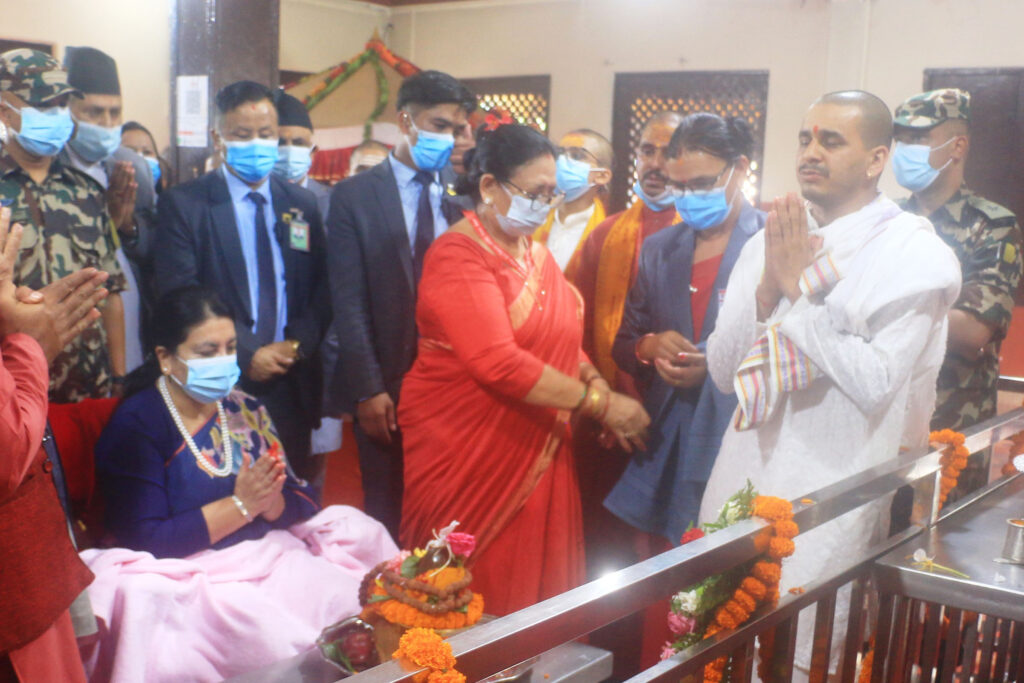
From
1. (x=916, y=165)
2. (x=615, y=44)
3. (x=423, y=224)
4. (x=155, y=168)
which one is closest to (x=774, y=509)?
(x=916, y=165)

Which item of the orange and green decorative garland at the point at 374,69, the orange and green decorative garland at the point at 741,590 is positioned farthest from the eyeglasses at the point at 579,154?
the orange and green decorative garland at the point at 374,69

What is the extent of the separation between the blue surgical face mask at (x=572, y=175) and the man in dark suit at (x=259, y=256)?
2.94 ft

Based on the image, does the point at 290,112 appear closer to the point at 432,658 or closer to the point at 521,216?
the point at 521,216

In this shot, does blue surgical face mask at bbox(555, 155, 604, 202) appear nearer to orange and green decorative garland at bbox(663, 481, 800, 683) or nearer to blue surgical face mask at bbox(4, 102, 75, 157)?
blue surgical face mask at bbox(4, 102, 75, 157)

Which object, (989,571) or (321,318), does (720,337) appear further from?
(321,318)

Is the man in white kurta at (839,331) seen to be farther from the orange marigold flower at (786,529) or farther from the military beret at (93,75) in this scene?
the military beret at (93,75)

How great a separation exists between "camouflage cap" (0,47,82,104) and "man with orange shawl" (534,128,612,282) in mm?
1653

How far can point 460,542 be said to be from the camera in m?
1.94

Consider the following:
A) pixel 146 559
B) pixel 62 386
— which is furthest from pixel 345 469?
pixel 146 559

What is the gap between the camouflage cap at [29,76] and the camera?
2430 mm

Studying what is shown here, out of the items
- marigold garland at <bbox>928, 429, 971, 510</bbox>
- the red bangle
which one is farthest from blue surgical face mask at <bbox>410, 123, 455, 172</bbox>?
marigold garland at <bbox>928, 429, 971, 510</bbox>

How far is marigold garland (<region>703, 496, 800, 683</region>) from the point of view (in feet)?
4.58

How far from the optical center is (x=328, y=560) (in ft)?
8.25

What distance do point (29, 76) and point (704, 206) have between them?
1715 mm
